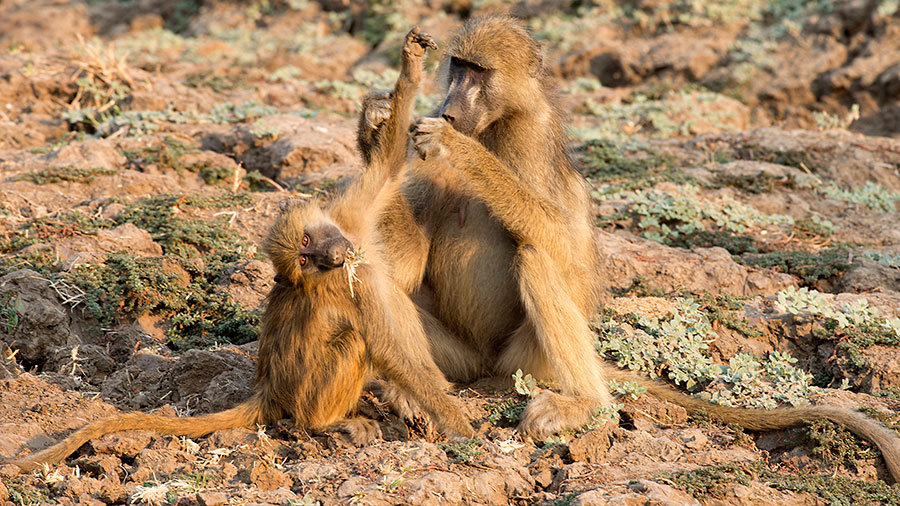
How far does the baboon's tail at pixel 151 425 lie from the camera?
10.7 ft

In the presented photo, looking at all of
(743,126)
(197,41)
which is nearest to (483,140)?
(743,126)

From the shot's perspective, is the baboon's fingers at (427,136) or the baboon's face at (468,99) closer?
the baboon's fingers at (427,136)

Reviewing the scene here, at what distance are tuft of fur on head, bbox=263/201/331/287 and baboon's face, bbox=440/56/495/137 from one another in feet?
2.39

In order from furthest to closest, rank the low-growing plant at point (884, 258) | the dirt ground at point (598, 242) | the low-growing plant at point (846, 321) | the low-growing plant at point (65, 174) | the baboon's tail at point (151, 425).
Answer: the low-growing plant at point (65, 174)
the low-growing plant at point (884, 258)
the low-growing plant at point (846, 321)
the dirt ground at point (598, 242)
the baboon's tail at point (151, 425)

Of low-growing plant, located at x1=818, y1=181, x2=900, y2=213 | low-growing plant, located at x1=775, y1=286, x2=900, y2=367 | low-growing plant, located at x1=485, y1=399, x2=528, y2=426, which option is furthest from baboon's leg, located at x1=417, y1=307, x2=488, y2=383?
low-growing plant, located at x1=818, y1=181, x2=900, y2=213

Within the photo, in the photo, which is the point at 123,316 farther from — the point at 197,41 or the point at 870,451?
the point at 197,41

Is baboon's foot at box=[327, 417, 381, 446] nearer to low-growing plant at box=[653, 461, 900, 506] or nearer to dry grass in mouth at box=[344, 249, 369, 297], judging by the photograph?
dry grass in mouth at box=[344, 249, 369, 297]

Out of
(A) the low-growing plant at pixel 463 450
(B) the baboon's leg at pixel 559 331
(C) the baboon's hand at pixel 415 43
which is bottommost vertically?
(A) the low-growing plant at pixel 463 450

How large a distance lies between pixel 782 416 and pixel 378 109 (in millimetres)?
2175

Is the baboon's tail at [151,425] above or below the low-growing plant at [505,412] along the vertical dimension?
below

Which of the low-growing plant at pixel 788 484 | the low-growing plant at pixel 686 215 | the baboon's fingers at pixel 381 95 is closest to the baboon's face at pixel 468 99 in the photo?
the baboon's fingers at pixel 381 95

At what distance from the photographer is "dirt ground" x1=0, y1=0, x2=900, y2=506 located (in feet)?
11.1

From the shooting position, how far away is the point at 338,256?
3654 mm

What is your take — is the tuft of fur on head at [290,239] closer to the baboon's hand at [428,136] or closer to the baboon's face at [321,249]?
the baboon's face at [321,249]
